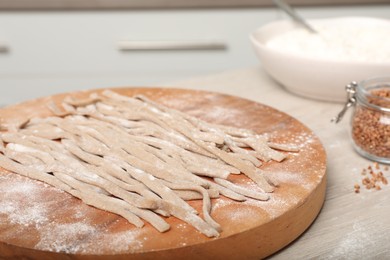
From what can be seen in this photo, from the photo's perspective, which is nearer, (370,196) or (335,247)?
(335,247)

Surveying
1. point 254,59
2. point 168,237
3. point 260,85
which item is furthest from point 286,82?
point 254,59

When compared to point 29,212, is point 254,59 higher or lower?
lower

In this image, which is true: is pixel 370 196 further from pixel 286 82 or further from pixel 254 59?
pixel 254 59

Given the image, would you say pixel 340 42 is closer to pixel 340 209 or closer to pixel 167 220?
pixel 340 209

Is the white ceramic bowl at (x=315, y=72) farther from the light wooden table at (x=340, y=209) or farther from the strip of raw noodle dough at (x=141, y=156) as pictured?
the strip of raw noodle dough at (x=141, y=156)

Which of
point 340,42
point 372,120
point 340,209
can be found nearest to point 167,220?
point 340,209

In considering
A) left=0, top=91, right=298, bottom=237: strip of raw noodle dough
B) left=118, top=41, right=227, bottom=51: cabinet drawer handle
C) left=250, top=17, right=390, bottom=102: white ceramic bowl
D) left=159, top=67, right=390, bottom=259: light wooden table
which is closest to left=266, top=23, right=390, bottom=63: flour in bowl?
left=250, top=17, right=390, bottom=102: white ceramic bowl
